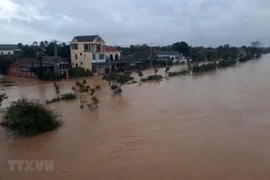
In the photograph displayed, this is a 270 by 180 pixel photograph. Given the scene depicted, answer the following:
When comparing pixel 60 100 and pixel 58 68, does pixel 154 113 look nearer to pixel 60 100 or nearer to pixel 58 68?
pixel 60 100

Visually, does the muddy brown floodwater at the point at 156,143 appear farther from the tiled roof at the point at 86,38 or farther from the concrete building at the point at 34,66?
the tiled roof at the point at 86,38

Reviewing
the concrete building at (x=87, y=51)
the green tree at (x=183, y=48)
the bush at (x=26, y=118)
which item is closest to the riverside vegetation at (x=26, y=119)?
the bush at (x=26, y=118)

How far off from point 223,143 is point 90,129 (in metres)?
5.18

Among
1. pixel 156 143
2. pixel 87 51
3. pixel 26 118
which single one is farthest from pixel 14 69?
pixel 156 143

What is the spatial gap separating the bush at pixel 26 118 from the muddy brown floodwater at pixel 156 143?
1.27 feet

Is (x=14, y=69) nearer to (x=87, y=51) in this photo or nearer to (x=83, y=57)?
(x=83, y=57)

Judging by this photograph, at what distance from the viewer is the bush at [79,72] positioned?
29859 mm

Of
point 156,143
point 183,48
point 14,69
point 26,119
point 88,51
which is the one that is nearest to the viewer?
point 156,143

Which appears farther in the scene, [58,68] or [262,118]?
[58,68]

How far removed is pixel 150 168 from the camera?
747 centimetres

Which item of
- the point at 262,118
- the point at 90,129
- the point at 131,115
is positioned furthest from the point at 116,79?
the point at 262,118

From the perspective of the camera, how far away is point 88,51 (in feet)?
107

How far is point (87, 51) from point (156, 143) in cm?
2511

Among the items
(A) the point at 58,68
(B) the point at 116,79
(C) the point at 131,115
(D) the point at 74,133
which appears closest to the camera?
(D) the point at 74,133
